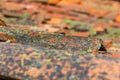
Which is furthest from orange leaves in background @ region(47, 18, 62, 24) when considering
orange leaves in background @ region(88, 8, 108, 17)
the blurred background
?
orange leaves in background @ region(88, 8, 108, 17)

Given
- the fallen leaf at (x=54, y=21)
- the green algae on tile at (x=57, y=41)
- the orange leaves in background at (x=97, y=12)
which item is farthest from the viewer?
the orange leaves in background at (x=97, y=12)

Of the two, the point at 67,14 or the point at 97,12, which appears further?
the point at 97,12

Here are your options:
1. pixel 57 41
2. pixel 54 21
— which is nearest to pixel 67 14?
pixel 54 21

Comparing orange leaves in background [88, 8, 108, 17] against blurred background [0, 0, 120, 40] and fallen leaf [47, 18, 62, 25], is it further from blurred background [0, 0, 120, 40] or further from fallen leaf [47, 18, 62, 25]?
fallen leaf [47, 18, 62, 25]

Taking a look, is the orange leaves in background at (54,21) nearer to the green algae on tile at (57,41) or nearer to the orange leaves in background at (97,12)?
the orange leaves in background at (97,12)

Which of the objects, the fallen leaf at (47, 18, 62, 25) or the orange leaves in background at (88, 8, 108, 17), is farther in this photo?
the orange leaves in background at (88, 8, 108, 17)

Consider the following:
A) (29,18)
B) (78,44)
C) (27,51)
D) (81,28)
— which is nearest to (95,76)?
(27,51)

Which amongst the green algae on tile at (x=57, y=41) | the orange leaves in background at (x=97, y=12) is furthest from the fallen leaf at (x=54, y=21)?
the green algae on tile at (x=57, y=41)

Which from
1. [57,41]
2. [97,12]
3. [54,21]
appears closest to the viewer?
[57,41]

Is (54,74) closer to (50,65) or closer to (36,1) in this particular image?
(50,65)

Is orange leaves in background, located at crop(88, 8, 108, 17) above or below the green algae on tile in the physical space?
below

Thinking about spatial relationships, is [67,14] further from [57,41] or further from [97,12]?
[57,41]
